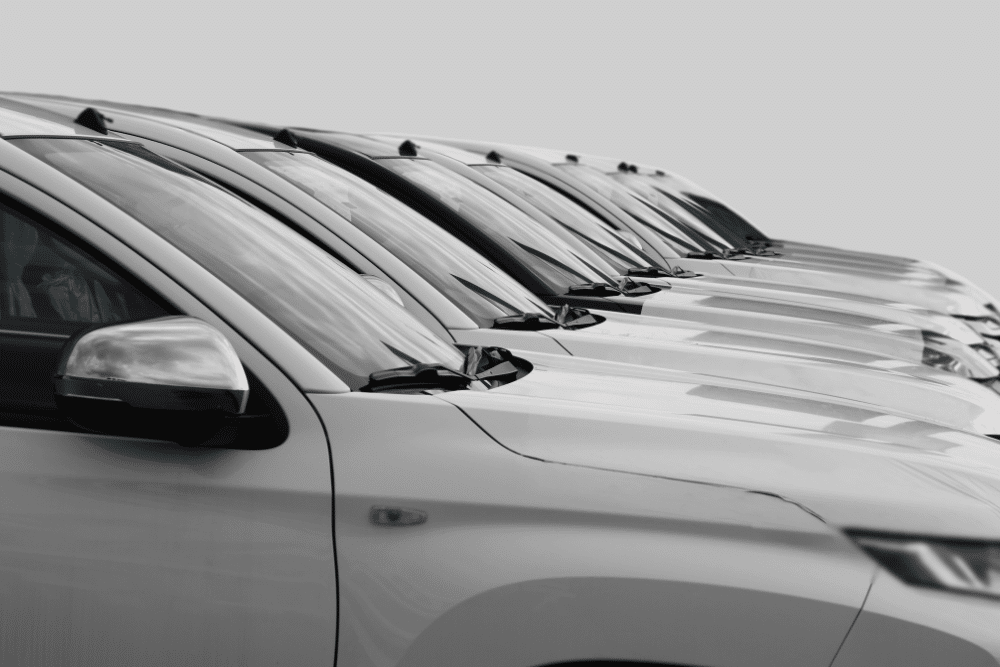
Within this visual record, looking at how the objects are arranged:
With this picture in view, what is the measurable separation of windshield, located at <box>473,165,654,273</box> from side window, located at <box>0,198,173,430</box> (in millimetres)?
4267

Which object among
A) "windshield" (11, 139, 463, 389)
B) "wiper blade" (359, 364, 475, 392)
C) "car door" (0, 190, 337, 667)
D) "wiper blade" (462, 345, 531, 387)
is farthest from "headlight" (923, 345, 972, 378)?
"car door" (0, 190, 337, 667)

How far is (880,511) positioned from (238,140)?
3.30m

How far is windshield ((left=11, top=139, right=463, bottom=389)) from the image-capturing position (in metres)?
2.50

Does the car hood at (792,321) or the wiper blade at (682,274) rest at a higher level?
the car hood at (792,321)

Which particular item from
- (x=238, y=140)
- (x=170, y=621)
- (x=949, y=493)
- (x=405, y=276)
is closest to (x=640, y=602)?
(x=949, y=493)

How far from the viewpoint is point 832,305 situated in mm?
6109

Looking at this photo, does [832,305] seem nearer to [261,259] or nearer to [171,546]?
[261,259]

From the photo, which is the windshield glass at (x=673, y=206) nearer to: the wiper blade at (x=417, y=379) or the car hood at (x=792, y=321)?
the car hood at (x=792, y=321)

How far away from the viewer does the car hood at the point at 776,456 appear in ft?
6.97

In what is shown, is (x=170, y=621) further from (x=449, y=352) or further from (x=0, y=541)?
(x=449, y=352)

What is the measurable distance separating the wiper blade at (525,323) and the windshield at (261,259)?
110 cm

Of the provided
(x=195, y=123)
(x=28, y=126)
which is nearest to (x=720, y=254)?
(x=195, y=123)

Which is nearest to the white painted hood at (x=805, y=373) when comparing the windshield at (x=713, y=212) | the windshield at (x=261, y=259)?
the windshield at (x=261, y=259)

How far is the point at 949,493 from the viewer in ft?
7.16
